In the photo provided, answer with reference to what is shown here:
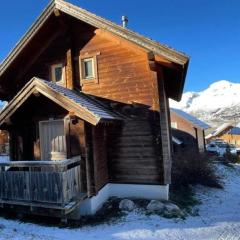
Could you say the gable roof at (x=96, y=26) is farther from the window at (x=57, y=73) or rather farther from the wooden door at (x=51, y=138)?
the wooden door at (x=51, y=138)

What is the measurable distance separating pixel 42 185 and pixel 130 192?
391 centimetres

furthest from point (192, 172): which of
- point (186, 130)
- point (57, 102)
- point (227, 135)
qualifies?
point (227, 135)

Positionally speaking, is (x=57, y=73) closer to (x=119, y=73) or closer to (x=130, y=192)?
(x=119, y=73)

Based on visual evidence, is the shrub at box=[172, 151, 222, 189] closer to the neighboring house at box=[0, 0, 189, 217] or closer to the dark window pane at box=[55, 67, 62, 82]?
the neighboring house at box=[0, 0, 189, 217]

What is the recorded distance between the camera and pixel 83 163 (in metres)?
10.9

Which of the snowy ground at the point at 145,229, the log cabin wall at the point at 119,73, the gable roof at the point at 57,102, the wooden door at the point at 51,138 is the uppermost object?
the log cabin wall at the point at 119,73

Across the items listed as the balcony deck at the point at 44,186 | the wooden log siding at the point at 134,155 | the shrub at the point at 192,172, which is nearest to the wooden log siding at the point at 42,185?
the balcony deck at the point at 44,186

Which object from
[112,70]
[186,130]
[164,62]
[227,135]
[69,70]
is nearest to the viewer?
[164,62]

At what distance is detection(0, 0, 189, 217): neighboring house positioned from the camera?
10398 millimetres

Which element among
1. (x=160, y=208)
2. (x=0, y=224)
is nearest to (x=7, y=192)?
(x=0, y=224)

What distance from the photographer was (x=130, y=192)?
12.5m

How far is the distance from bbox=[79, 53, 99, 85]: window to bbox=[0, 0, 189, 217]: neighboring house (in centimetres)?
4

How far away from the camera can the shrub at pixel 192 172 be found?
54.8 ft

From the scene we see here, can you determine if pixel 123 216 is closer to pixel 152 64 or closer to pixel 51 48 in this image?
pixel 152 64
